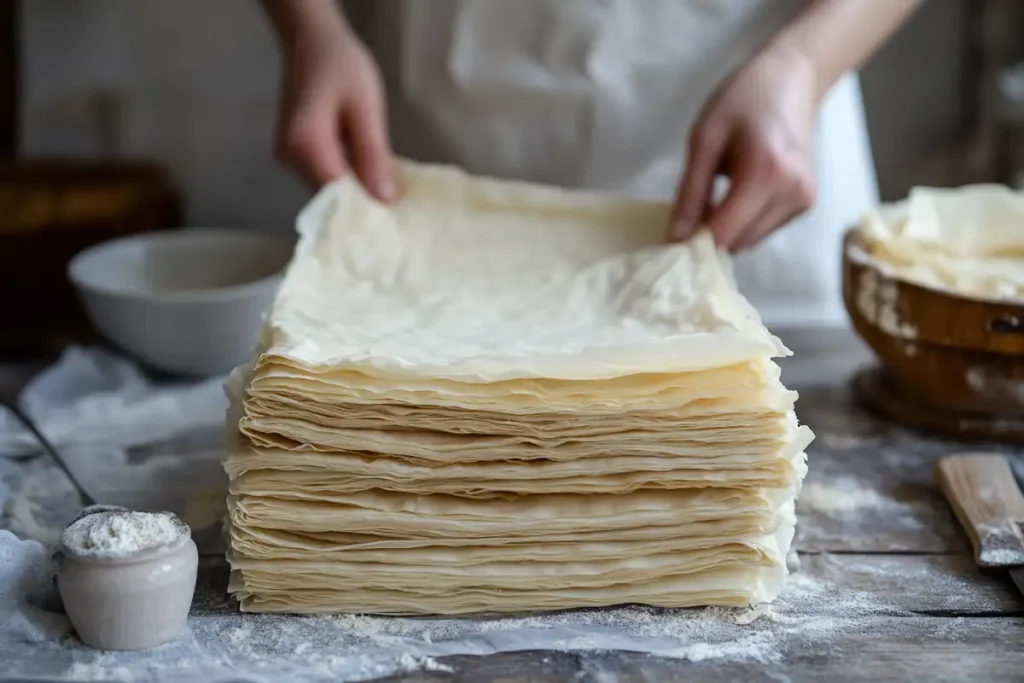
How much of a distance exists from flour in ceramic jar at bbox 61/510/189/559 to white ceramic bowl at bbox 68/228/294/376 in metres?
0.38

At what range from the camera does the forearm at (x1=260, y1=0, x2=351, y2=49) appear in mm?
987

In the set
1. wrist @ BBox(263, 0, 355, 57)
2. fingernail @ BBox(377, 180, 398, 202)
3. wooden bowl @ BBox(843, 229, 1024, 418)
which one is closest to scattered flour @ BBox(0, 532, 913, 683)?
wooden bowl @ BBox(843, 229, 1024, 418)

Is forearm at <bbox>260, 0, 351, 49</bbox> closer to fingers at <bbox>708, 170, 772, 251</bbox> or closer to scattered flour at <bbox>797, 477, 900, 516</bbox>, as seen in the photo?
fingers at <bbox>708, 170, 772, 251</bbox>

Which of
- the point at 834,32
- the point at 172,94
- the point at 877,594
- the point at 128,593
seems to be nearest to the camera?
the point at 128,593

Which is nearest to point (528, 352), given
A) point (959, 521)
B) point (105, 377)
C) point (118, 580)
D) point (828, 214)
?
point (118, 580)

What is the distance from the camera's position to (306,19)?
99 centimetres

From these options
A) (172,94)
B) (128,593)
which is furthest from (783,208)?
(172,94)

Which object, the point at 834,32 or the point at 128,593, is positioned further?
the point at 834,32

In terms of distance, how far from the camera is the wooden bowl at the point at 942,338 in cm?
83

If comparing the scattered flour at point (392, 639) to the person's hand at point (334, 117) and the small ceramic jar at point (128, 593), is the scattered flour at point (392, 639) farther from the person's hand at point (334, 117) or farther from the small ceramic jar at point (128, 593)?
the person's hand at point (334, 117)

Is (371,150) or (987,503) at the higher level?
(371,150)

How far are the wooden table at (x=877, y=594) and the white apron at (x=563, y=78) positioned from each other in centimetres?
37

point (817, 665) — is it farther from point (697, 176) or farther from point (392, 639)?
point (697, 176)

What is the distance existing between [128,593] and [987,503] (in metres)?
0.60
